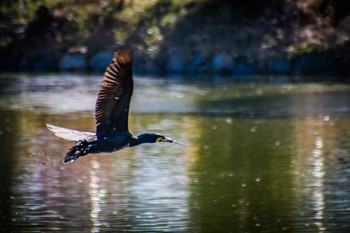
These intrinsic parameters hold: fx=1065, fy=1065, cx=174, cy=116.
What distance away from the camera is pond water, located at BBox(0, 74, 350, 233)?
1263 cm

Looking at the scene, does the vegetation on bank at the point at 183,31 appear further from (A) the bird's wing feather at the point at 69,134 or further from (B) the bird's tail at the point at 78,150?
(B) the bird's tail at the point at 78,150

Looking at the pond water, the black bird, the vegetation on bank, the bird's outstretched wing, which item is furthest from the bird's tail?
the vegetation on bank

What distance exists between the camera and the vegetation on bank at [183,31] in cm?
3322

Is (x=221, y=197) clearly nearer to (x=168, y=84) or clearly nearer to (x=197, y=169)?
(x=197, y=169)

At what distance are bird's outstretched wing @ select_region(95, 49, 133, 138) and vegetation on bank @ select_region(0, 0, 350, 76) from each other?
22.1 metres

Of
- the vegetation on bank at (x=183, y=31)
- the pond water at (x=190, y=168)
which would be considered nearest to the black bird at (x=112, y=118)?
the pond water at (x=190, y=168)

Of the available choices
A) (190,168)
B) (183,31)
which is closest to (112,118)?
(190,168)

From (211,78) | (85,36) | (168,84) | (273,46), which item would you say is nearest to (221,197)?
(168,84)

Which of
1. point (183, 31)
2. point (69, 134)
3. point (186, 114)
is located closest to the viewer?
point (69, 134)

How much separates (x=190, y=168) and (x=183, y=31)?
19256 millimetres

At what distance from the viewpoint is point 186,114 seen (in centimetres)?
2291

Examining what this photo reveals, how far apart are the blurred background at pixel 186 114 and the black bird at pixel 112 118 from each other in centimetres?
139

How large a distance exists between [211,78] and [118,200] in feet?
59.0

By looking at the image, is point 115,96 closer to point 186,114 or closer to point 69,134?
point 69,134
